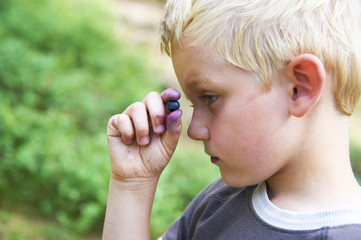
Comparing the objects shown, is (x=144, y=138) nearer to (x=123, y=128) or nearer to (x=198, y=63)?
(x=123, y=128)

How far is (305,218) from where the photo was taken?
1.32m

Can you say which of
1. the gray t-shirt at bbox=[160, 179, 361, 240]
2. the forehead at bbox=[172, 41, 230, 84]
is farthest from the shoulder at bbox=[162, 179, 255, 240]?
the forehead at bbox=[172, 41, 230, 84]

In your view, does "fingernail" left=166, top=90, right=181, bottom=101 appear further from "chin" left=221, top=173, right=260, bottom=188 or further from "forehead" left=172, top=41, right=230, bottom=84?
"chin" left=221, top=173, right=260, bottom=188

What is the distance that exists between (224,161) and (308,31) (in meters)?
0.46

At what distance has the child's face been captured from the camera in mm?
1374

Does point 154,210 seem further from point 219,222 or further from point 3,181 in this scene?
point 219,222

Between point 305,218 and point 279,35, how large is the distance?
0.53 meters

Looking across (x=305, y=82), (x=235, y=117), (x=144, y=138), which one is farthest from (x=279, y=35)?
(x=144, y=138)

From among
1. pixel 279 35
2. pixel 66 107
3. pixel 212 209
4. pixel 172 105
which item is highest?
pixel 279 35

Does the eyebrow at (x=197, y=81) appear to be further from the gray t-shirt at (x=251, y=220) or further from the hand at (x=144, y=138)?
the gray t-shirt at (x=251, y=220)

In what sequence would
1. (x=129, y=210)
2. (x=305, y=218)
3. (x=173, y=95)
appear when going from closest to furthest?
(x=305, y=218), (x=173, y=95), (x=129, y=210)

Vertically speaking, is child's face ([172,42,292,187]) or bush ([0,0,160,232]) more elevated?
child's face ([172,42,292,187])

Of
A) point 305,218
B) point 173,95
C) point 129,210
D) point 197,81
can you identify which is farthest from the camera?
point 129,210

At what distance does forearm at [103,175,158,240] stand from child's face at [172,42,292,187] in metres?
0.37
